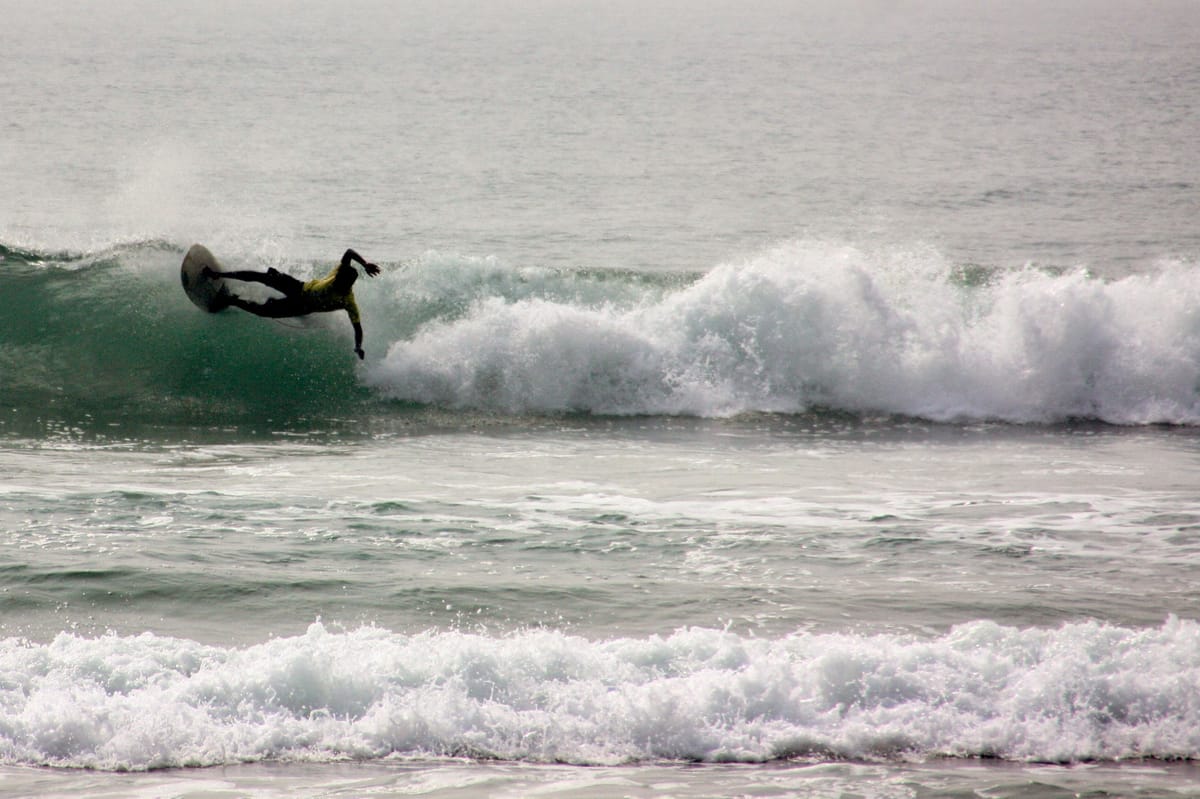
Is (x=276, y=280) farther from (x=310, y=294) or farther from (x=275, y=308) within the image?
(x=275, y=308)

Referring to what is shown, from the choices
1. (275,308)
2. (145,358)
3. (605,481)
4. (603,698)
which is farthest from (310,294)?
(603,698)

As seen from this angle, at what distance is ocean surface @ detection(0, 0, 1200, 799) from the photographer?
233 inches

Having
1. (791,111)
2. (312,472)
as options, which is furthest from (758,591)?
(791,111)

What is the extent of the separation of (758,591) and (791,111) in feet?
139

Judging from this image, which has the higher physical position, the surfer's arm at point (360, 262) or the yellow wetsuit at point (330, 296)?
the surfer's arm at point (360, 262)

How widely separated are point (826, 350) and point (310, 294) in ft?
19.2

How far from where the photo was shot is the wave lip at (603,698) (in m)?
5.84

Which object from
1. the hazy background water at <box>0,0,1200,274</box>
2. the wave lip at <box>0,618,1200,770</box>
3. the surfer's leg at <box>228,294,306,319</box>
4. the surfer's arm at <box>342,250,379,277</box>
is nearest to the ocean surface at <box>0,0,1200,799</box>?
the wave lip at <box>0,618,1200,770</box>

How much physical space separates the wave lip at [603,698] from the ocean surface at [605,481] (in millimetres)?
23

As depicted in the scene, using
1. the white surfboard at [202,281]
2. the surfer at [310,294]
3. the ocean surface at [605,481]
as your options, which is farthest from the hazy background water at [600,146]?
the surfer at [310,294]

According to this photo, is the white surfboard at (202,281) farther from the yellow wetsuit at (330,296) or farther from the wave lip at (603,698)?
the wave lip at (603,698)

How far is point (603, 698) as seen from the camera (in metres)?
6.17

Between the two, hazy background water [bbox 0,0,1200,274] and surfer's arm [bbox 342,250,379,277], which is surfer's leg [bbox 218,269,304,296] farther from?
hazy background water [bbox 0,0,1200,274]

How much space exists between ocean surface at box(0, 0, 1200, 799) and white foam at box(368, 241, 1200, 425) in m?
0.05
